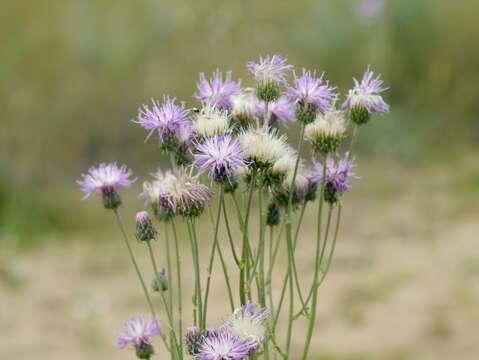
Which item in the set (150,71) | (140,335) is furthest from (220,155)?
(150,71)

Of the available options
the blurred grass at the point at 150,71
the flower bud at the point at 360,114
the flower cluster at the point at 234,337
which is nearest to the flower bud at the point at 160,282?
the flower cluster at the point at 234,337

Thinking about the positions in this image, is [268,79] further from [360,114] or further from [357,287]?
[357,287]

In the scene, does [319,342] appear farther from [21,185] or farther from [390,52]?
[390,52]

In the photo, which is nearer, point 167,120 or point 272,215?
point 167,120

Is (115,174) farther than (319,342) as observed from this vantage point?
No

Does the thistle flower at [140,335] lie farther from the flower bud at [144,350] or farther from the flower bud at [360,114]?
the flower bud at [360,114]

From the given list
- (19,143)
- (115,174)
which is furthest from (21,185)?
(115,174)

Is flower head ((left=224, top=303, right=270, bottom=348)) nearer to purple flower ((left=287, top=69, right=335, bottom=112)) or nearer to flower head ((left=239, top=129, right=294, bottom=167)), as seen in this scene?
flower head ((left=239, top=129, right=294, bottom=167))
